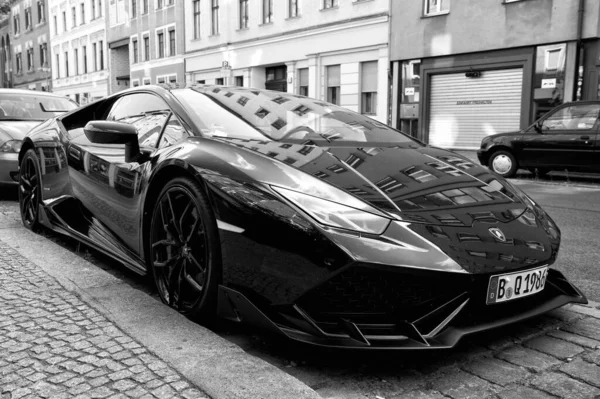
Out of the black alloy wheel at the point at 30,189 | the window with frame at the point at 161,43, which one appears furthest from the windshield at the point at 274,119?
the window with frame at the point at 161,43

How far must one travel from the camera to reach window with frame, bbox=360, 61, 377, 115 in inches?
840

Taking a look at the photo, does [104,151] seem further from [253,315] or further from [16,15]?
[16,15]

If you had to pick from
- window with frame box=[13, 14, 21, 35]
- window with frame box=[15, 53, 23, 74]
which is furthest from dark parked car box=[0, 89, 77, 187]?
window with frame box=[13, 14, 21, 35]

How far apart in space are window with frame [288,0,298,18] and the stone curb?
71.1ft

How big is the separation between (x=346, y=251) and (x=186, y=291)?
3.43 feet

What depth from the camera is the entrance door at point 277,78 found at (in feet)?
83.6

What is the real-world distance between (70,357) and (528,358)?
1897mm

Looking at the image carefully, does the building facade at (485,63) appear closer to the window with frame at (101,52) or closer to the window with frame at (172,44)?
the window with frame at (172,44)

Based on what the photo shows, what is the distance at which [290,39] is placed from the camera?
2412 centimetres

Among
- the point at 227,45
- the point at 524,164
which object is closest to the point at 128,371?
the point at 524,164

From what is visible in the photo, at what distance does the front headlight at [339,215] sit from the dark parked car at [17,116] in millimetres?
5673

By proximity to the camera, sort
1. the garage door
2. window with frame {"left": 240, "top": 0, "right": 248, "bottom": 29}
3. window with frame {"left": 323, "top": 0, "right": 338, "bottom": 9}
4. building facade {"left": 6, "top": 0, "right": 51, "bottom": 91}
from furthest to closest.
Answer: building facade {"left": 6, "top": 0, "right": 51, "bottom": 91} → window with frame {"left": 240, "top": 0, "right": 248, "bottom": 29} → window with frame {"left": 323, "top": 0, "right": 338, "bottom": 9} → the garage door

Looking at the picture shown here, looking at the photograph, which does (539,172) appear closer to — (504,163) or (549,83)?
(504,163)

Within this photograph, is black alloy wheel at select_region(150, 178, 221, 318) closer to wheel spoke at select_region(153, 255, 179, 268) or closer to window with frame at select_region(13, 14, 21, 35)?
wheel spoke at select_region(153, 255, 179, 268)
